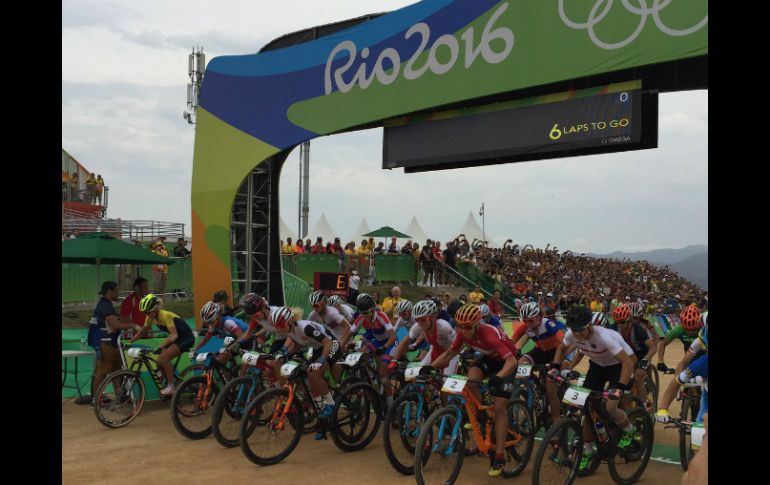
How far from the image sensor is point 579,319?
22.1 feet

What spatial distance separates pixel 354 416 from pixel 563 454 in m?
2.86

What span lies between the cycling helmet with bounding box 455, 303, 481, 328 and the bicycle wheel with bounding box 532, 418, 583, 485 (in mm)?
1269

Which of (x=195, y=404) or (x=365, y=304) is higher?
(x=365, y=304)

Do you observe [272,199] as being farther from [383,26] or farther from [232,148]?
[383,26]

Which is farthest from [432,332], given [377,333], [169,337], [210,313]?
[169,337]

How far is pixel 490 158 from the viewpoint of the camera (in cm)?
1305

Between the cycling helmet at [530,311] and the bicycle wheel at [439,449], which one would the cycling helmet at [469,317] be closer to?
the bicycle wheel at [439,449]

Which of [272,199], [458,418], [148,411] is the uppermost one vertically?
[272,199]

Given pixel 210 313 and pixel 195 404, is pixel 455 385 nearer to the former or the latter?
pixel 195 404

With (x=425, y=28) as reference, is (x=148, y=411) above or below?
below

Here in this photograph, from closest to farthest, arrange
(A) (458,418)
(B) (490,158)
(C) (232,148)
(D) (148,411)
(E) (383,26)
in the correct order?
(A) (458,418), (D) (148,411), (B) (490,158), (E) (383,26), (C) (232,148)

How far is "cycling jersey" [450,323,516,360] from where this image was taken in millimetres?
6934
